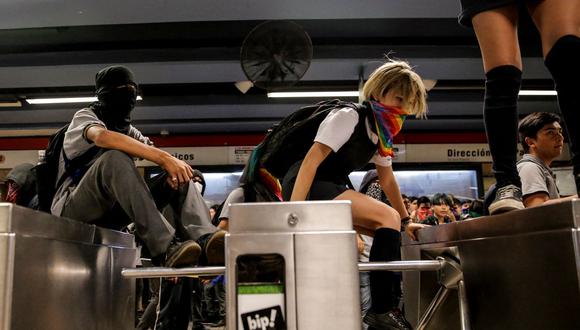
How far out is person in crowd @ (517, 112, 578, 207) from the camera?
7.82 feet

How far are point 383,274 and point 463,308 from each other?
370 mm

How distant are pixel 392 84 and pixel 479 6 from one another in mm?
459

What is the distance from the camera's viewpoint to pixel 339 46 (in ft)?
19.9

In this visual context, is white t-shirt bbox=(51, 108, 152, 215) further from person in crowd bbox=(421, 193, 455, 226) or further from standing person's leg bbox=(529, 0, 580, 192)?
person in crowd bbox=(421, 193, 455, 226)

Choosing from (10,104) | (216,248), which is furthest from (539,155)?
(10,104)

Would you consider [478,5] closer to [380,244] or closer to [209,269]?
[380,244]

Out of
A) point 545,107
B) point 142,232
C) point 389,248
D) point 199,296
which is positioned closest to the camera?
point 142,232

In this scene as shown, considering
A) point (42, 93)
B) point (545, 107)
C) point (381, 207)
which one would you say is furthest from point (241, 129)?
point (381, 207)

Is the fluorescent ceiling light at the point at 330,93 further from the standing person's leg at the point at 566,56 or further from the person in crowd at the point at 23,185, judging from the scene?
the standing person's leg at the point at 566,56

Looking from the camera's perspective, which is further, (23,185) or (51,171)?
(23,185)

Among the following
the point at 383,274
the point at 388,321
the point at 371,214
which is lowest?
the point at 388,321

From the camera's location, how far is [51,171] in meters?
2.06

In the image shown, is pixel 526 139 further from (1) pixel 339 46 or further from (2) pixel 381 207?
(1) pixel 339 46

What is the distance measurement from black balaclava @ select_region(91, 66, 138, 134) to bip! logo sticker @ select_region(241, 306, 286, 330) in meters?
1.45
